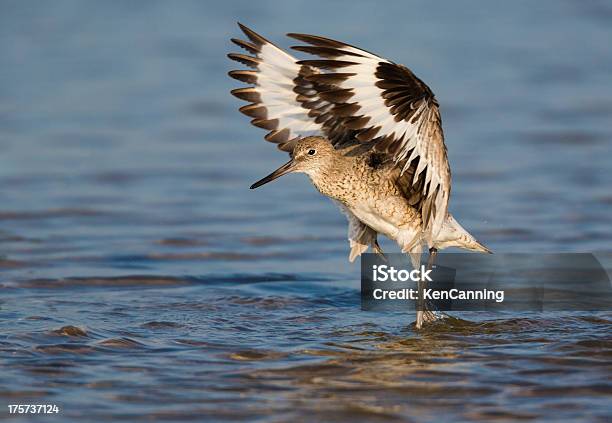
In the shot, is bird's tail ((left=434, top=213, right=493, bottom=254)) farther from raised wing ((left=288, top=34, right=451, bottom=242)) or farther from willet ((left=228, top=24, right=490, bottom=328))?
raised wing ((left=288, top=34, right=451, bottom=242))

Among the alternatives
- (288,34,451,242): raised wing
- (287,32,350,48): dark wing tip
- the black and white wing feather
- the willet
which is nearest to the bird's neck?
the willet

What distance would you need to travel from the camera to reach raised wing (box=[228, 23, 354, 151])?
7.36m

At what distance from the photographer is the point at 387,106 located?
21.7 ft

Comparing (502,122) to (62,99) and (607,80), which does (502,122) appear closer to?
(607,80)

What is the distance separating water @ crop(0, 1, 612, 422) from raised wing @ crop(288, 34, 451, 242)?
41.8 inches

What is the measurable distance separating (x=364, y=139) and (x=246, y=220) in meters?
3.46

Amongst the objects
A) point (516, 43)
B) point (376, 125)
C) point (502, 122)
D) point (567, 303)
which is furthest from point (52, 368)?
point (516, 43)

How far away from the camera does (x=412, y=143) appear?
6840 millimetres

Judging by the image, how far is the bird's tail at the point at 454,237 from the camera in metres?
7.60

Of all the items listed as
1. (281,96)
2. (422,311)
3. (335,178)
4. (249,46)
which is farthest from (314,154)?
(422,311)

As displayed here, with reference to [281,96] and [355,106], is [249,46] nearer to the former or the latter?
[281,96]

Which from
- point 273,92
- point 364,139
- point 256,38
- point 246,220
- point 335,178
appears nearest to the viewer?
point 364,139

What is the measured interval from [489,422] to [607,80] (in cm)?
905

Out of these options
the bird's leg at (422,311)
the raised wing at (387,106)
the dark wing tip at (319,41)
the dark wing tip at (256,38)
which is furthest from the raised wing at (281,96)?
the bird's leg at (422,311)
